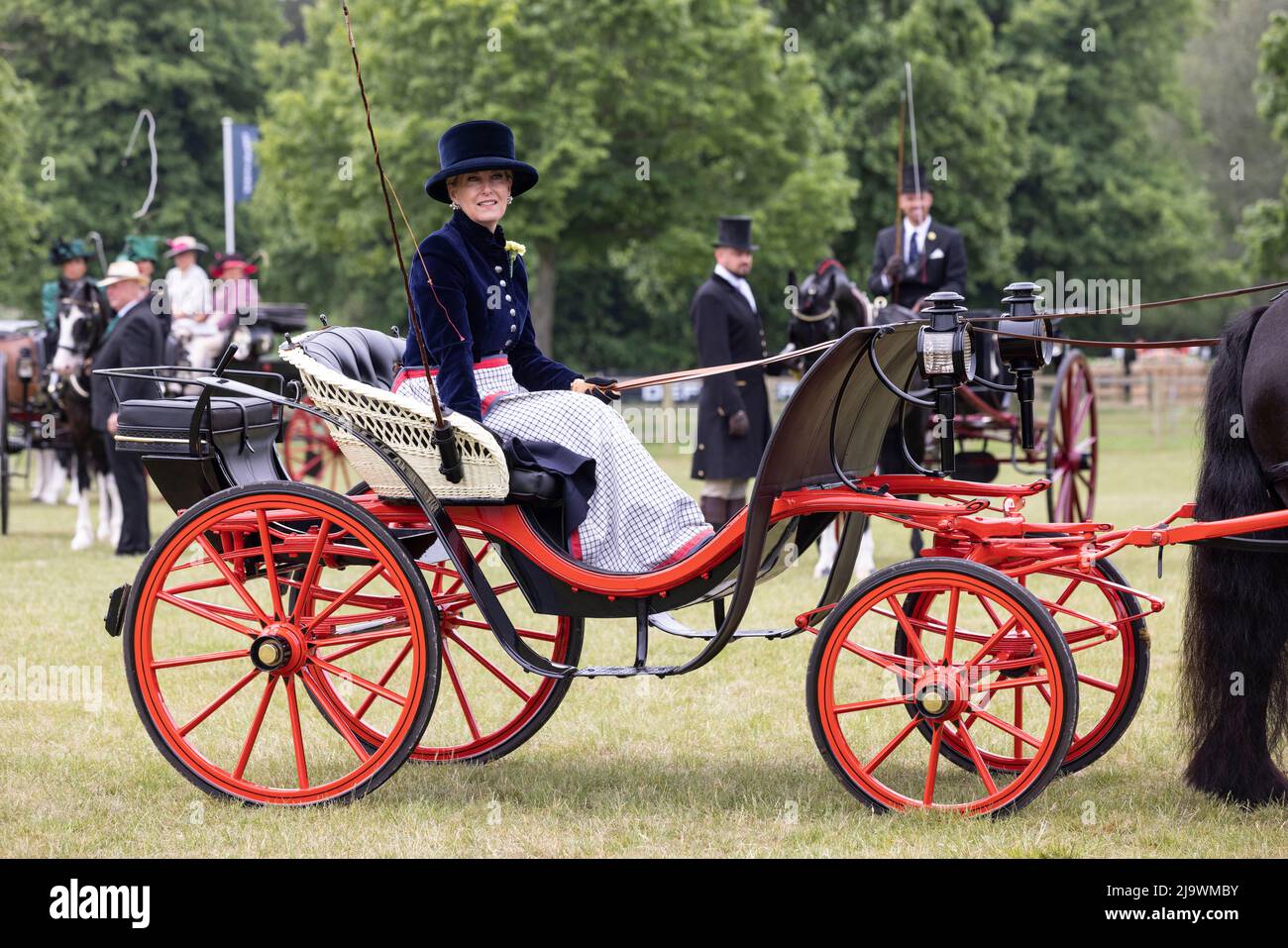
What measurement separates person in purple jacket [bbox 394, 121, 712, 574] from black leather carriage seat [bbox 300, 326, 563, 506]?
154mm

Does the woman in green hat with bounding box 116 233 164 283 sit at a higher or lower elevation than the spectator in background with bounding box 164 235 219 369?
higher

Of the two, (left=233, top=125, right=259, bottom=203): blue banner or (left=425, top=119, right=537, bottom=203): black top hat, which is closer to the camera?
(left=425, top=119, right=537, bottom=203): black top hat

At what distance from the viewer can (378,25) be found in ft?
79.5

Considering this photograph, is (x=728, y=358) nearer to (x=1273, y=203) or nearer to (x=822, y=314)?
(x=822, y=314)

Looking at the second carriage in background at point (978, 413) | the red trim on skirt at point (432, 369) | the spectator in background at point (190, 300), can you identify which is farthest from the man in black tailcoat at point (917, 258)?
the spectator in background at point (190, 300)

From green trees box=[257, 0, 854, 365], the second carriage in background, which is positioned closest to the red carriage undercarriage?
the second carriage in background

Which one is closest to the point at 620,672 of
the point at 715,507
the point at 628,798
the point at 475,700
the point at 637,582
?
the point at 637,582

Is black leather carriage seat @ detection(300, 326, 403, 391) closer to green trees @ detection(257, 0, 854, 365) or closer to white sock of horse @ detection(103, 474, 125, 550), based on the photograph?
white sock of horse @ detection(103, 474, 125, 550)

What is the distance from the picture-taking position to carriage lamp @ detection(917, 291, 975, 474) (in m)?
4.54

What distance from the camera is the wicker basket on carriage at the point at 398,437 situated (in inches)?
190

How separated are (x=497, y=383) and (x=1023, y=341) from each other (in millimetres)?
1680

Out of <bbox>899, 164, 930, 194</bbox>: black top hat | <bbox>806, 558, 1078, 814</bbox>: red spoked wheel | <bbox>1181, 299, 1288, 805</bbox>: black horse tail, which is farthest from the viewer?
<bbox>899, 164, 930, 194</bbox>: black top hat

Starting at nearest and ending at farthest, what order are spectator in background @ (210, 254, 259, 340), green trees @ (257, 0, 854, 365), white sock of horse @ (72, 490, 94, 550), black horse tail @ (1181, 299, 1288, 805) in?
black horse tail @ (1181, 299, 1288, 805), white sock of horse @ (72, 490, 94, 550), spectator in background @ (210, 254, 259, 340), green trees @ (257, 0, 854, 365)

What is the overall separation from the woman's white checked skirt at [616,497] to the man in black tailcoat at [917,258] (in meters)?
5.55
